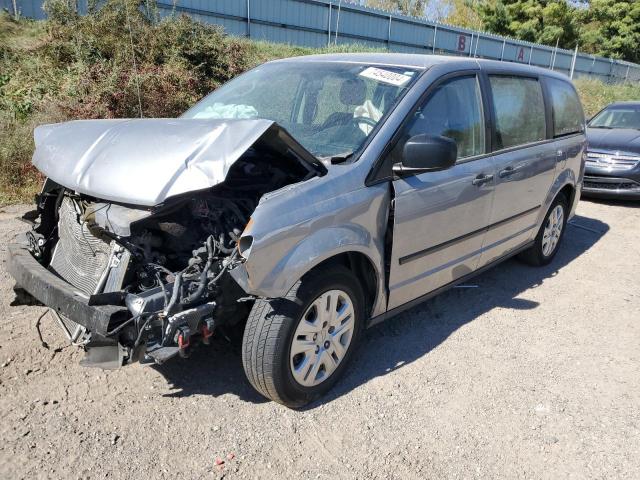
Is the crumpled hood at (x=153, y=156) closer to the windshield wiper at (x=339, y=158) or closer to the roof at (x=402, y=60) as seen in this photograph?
the windshield wiper at (x=339, y=158)

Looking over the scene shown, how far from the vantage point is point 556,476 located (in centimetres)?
261

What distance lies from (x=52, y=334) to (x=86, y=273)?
→ 872 mm

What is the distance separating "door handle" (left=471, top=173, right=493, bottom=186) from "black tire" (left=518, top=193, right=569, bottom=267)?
5.13 ft

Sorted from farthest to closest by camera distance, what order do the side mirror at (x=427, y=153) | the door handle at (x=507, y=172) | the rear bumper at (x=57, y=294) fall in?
the door handle at (x=507, y=172)
the side mirror at (x=427, y=153)
the rear bumper at (x=57, y=294)

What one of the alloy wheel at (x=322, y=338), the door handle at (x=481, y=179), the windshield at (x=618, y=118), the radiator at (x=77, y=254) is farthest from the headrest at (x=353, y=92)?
the windshield at (x=618, y=118)

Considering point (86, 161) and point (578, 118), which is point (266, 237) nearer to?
point (86, 161)

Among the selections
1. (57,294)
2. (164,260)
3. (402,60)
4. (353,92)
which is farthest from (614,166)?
(57,294)

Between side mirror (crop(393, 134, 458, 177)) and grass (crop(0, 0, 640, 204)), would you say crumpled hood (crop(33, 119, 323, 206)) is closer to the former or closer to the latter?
side mirror (crop(393, 134, 458, 177))

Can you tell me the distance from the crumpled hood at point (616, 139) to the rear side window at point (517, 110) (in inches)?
175

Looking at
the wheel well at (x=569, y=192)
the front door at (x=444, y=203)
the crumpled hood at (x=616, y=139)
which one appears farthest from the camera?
the crumpled hood at (x=616, y=139)

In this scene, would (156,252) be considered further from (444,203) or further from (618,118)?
(618,118)

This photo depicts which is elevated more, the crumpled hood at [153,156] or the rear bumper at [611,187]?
the crumpled hood at [153,156]

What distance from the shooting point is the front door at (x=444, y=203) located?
326 cm

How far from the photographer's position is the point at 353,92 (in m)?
3.47
